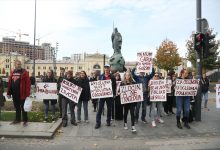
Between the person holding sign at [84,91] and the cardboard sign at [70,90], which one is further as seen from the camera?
the person holding sign at [84,91]

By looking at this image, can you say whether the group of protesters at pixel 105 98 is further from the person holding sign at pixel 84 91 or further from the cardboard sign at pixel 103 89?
the cardboard sign at pixel 103 89

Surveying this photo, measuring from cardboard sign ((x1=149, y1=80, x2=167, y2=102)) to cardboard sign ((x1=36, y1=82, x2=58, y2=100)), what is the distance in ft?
11.8

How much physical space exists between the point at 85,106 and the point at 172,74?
4.63 m

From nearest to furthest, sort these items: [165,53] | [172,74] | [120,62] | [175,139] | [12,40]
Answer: [175,139]
[172,74]
[120,62]
[165,53]
[12,40]

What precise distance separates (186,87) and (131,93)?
6.73ft

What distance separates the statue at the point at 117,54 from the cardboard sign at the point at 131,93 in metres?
11.5

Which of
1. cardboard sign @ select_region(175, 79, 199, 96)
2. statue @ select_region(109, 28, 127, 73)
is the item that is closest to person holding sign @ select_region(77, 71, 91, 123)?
cardboard sign @ select_region(175, 79, 199, 96)

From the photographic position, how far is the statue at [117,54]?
2155cm

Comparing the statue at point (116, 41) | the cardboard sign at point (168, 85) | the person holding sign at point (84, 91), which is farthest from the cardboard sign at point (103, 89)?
the statue at point (116, 41)

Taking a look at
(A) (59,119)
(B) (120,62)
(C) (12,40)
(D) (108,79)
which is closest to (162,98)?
(D) (108,79)

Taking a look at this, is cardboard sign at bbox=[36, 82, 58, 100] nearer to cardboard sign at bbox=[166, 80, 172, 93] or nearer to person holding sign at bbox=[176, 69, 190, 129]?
person holding sign at bbox=[176, 69, 190, 129]

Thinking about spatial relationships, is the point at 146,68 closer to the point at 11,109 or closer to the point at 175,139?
the point at 175,139

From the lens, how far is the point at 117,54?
22000mm

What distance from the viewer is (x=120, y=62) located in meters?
21.6
